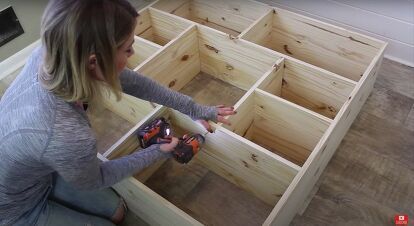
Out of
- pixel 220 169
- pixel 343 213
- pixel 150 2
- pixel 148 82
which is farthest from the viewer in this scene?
pixel 150 2

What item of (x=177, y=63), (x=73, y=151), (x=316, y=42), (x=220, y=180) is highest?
(x=73, y=151)

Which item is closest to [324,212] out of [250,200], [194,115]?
[250,200]

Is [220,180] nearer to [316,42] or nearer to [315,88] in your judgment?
[315,88]

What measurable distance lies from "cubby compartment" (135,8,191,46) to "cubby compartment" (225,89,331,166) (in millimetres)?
713

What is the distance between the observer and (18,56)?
6.15 ft

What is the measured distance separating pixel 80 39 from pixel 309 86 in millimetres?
1254

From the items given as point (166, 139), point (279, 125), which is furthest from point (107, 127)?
point (279, 125)

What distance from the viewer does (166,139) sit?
136 cm

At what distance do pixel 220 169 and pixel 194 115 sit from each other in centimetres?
33

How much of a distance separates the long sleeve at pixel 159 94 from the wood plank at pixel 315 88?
55 centimetres

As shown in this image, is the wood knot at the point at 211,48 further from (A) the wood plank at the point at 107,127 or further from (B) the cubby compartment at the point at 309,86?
(A) the wood plank at the point at 107,127

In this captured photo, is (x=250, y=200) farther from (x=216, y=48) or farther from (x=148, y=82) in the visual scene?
(x=216, y=48)

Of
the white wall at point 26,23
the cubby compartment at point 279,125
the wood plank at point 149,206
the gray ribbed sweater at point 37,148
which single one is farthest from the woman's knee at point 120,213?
the white wall at point 26,23

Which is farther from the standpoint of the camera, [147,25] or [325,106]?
[147,25]
